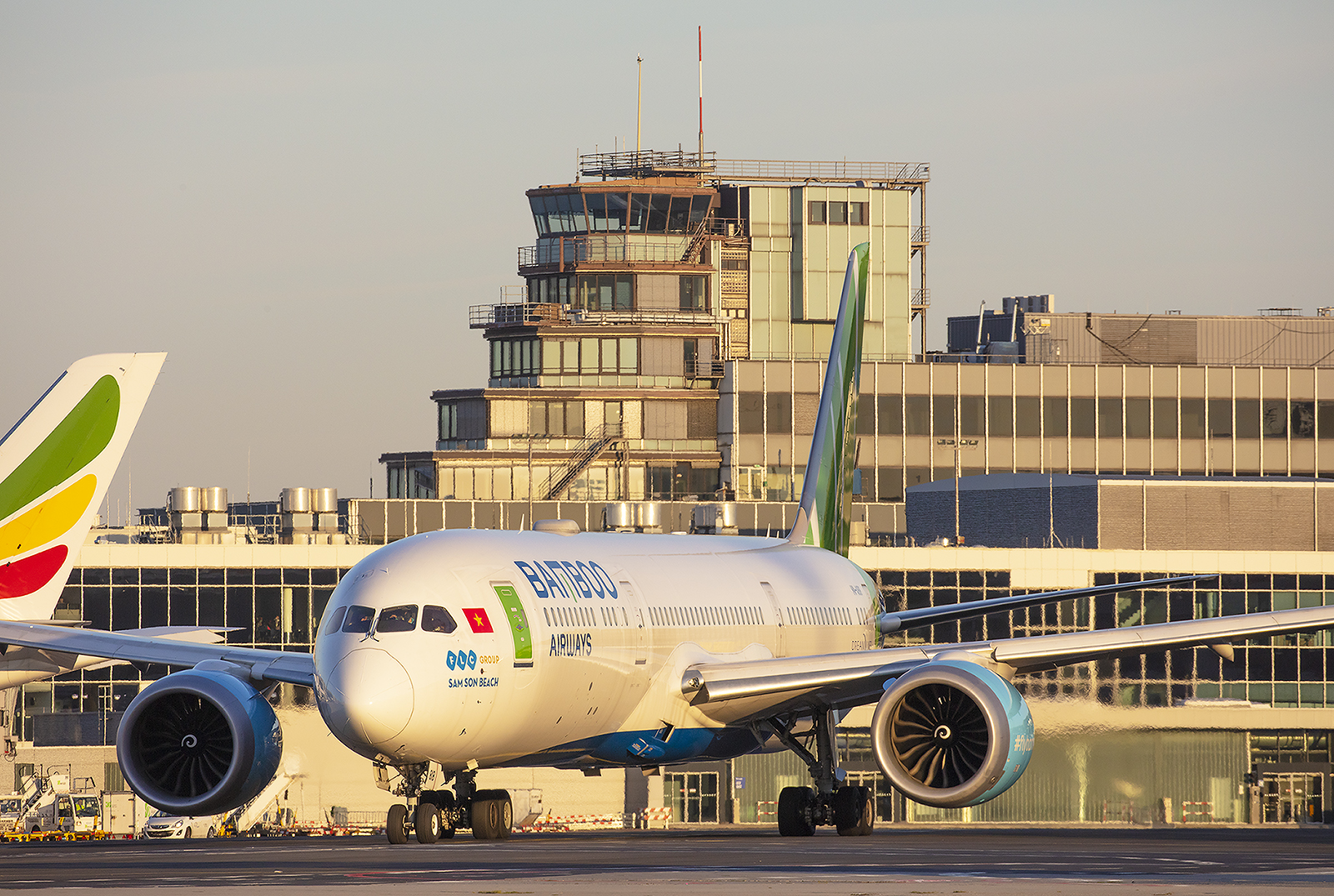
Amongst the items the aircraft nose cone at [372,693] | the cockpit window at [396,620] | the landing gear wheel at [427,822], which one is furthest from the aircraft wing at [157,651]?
the aircraft nose cone at [372,693]

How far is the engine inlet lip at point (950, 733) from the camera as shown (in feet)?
103

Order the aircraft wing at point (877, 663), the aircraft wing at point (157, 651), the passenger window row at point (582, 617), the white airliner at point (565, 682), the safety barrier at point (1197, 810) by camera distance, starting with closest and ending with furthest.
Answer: the white airliner at point (565, 682), the passenger window row at point (582, 617), the aircraft wing at point (157, 651), the aircraft wing at point (877, 663), the safety barrier at point (1197, 810)

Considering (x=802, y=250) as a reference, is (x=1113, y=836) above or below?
below

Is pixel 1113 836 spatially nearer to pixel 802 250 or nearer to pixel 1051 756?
pixel 1051 756

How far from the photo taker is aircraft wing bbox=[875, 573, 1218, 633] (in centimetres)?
4059

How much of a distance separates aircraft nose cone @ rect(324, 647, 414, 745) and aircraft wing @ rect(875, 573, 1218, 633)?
16833 millimetres

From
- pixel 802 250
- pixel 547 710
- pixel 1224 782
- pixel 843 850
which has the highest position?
pixel 802 250

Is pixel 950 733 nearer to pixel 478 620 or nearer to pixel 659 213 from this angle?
pixel 478 620

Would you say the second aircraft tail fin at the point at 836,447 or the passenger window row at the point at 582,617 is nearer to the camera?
the passenger window row at the point at 582,617

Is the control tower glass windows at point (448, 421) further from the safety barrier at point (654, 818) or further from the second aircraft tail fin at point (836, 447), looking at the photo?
the second aircraft tail fin at point (836, 447)

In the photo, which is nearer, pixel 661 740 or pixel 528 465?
pixel 661 740

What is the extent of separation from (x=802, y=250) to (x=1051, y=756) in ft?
226

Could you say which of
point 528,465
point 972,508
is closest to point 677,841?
point 972,508

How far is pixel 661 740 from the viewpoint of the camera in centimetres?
3516
